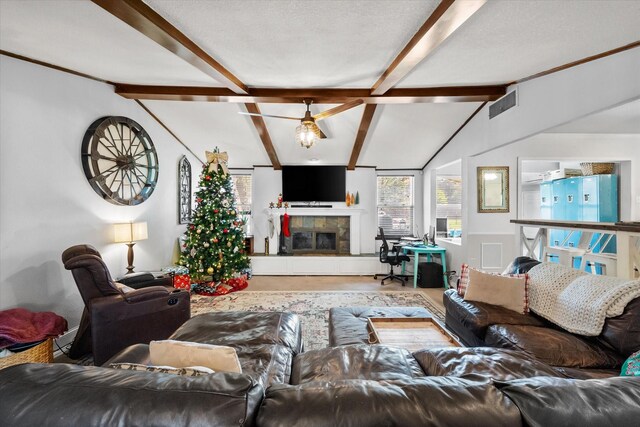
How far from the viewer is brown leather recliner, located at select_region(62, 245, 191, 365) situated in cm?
233

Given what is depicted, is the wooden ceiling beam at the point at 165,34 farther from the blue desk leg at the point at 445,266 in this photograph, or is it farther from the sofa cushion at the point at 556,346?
the blue desk leg at the point at 445,266

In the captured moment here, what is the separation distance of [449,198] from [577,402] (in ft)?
17.8

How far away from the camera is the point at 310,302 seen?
4.13m

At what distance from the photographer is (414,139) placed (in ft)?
16.6

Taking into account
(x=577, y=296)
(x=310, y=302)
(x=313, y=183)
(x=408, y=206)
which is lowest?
A: (x=310, y=302)

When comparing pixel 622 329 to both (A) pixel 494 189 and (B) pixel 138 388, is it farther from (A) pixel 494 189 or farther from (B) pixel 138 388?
(A) pixel 494 189

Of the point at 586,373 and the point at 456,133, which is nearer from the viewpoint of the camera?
the point at 586,373

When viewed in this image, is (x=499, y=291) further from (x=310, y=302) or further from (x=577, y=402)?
(x=310, y=302)

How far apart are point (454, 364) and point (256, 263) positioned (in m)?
4.98

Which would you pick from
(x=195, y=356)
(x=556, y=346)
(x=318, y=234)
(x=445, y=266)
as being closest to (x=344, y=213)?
(x=318, y=234)

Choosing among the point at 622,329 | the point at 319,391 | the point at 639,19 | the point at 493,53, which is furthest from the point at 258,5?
the point at 622,329

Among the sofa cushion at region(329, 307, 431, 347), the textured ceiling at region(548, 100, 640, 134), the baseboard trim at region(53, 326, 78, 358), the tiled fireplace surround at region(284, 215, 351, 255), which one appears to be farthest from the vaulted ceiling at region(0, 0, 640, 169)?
the baseboard trim at region(53, 326, 78, 358)

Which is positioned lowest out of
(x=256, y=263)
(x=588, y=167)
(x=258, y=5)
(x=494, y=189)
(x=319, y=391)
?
(x=256, y=263)

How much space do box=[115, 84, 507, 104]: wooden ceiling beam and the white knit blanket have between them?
2.26m
